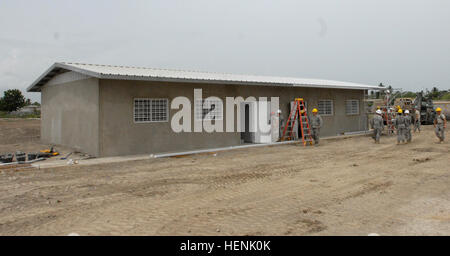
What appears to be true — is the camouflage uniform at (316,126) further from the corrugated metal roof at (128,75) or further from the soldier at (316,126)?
the corrugated metal roof at (128,75)

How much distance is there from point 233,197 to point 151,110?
715 cm

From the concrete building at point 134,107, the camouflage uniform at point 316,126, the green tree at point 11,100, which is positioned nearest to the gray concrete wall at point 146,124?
the concrete building at point 134,107

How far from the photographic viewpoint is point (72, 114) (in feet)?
46.4

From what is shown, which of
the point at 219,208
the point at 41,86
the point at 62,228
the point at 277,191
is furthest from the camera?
the point at 41,86

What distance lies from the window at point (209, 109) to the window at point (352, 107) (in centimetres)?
996

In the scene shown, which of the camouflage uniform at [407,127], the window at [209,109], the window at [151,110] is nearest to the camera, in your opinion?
the window at [151,110]

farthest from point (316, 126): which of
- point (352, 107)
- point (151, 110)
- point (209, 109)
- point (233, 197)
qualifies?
point (233, 197)

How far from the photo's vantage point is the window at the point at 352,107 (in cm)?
2112

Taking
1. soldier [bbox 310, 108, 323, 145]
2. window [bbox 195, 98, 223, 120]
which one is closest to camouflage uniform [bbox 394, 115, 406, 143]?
soldier [bbox 310, 108, 323, 145]

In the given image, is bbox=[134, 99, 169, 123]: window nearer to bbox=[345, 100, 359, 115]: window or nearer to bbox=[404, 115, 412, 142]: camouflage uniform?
bbox=[404, 115, 412, 142]: camouflage uniform

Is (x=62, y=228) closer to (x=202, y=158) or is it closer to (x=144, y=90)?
(x=202, y=158)

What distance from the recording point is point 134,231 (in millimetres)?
4922
